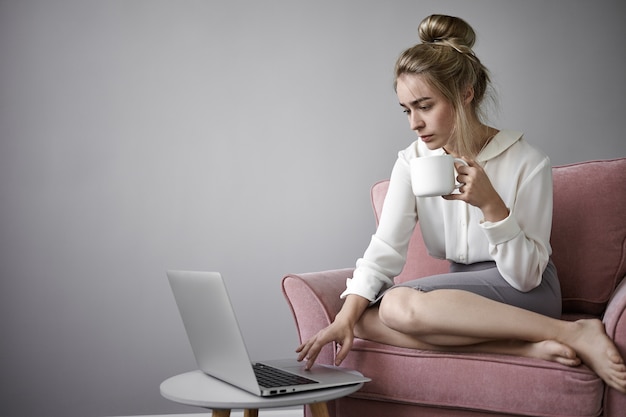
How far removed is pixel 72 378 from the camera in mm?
2461

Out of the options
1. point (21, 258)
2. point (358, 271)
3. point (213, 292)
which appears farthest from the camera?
point (21, 258)

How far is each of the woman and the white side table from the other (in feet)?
0.68

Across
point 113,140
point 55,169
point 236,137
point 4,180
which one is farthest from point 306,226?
point 4,180

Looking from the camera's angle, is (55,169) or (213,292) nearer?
(213,292)

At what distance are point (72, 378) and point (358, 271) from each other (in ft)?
4.31

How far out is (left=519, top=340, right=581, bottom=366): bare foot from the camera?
1.39 m

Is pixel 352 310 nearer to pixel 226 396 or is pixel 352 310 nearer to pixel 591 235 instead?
pixel 226 396

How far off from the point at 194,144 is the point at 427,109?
1112 mm

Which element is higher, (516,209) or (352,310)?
(516,209)

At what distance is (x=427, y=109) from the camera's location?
1745mm

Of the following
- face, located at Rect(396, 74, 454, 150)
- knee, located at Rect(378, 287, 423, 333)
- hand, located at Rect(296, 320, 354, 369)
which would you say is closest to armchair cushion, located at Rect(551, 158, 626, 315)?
face, located at Rect(396, 74, 454, 150)

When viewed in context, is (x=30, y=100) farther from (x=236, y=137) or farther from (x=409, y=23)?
(x=409, y=23)

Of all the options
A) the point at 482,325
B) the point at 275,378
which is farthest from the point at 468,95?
the point at 275,378

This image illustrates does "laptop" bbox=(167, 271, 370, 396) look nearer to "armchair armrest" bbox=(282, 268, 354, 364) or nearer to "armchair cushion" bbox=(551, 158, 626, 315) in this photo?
"armchair armrest" bbox=(282, 268, 354, 364)
